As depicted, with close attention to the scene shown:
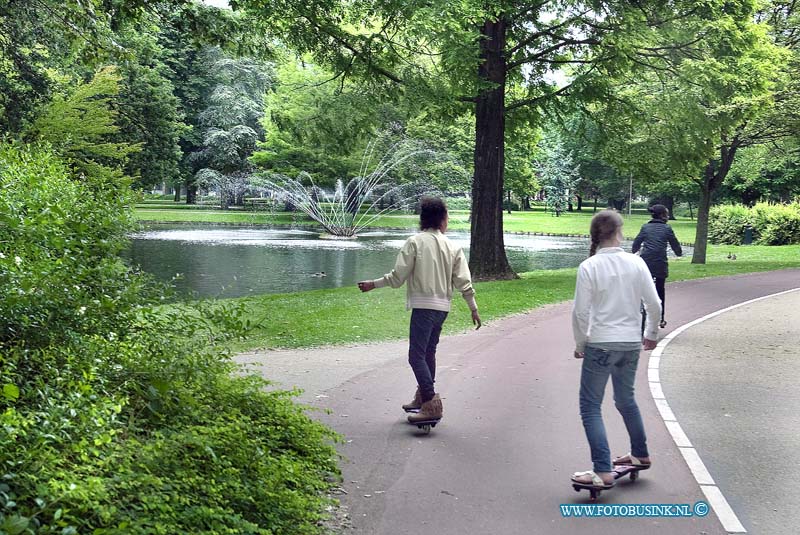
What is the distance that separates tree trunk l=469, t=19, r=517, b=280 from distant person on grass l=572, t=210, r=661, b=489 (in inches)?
624

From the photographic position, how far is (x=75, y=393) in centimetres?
457

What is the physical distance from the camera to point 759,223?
149 ft

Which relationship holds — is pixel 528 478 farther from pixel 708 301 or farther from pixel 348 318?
pixel 708 301

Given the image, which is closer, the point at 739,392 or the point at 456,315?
the point at 739,392

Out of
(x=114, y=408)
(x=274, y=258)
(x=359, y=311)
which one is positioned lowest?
(x=274, y=258)

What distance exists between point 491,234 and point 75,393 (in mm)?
18198

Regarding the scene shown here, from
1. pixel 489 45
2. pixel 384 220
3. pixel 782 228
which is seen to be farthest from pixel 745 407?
pixel 384 220

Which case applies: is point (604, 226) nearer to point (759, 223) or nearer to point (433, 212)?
point (433, 212)

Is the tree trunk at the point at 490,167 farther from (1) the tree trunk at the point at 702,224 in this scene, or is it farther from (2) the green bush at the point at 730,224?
(2) the green bush at the point at 730,224

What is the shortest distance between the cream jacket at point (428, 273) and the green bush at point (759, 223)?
41.4m

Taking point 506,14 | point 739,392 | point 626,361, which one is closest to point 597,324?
point 626,361

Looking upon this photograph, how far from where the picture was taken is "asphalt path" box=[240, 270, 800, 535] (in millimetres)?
5309

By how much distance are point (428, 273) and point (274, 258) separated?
2751 centimetres

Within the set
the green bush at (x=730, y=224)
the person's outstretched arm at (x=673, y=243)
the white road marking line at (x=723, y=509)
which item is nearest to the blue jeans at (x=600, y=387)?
the white road marking line at (x=723, y=509)
